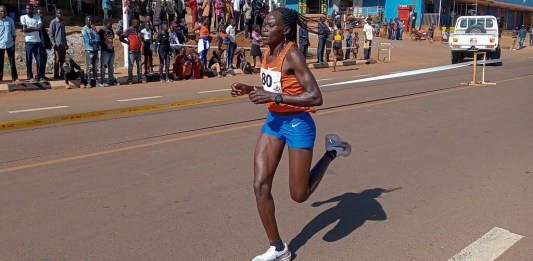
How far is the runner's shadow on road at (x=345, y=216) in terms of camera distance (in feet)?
13.9

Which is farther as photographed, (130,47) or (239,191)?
(130,47)

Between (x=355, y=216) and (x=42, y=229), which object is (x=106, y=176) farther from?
(x=355, y=216)

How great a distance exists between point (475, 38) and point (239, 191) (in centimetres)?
2197

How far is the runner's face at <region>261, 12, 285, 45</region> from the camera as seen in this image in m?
3.66

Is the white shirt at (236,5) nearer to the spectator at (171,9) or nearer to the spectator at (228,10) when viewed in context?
the spectator at (228,10)

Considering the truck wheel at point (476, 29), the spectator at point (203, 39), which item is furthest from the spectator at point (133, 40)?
the truck wheel at point (476, 29)

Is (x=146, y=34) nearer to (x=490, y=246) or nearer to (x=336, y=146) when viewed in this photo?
(x=336, y=146)

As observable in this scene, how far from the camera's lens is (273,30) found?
366cm

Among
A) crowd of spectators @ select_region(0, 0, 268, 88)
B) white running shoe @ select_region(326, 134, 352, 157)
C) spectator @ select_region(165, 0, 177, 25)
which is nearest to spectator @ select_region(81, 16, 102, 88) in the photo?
crowd of spectators @ select_region(0, 0, 268, 88)

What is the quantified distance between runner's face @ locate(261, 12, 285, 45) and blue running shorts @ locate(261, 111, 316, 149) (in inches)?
20.4

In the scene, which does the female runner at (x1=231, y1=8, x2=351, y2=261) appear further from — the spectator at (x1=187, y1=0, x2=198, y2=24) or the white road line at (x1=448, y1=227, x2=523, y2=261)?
the spectator at (x1=187, y1=0, x2=198, y2=24)

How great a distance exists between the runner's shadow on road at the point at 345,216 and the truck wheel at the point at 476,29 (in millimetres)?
21447

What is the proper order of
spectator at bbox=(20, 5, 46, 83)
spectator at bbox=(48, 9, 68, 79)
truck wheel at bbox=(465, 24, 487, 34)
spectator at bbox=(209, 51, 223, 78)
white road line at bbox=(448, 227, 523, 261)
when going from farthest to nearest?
truck wheel at bbox=(465, 24, 487, 34), spectator at bbox=(209, 51, 223, 78), spectator at bbox=(48, 9, 68, 79), spectator at bbox=(20, 5, 46, 83), white road line at bbox=(448, 227, 523, 261)

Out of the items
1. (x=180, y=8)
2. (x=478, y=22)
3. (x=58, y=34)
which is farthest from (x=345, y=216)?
(x=478, y=22)
